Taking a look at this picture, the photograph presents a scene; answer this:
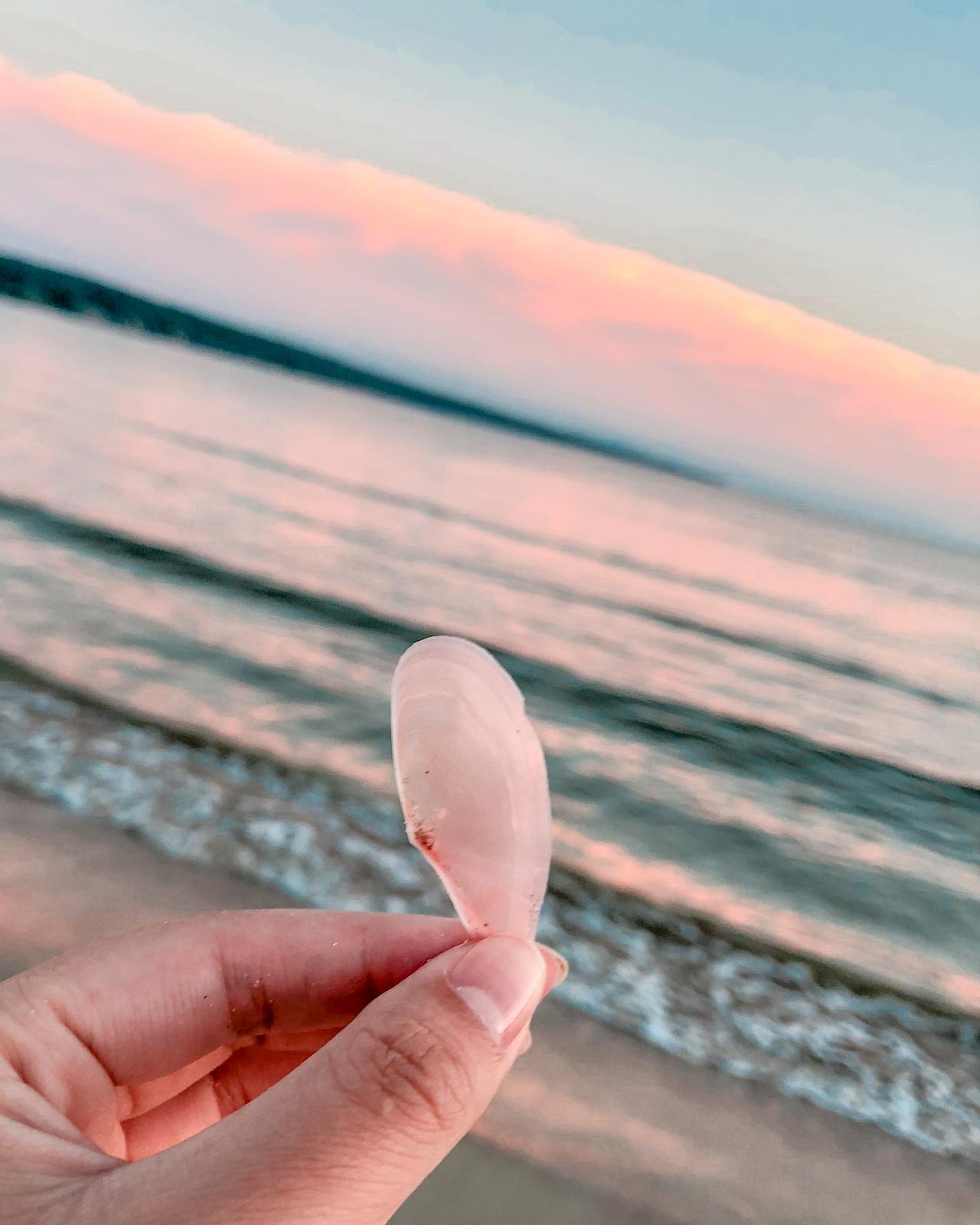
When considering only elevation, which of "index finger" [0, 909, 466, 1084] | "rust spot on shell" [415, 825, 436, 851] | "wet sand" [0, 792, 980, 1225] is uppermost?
"rust spot on shell" [415, 825, 436, 851]

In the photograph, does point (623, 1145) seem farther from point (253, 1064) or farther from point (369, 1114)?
point (369, 1114)

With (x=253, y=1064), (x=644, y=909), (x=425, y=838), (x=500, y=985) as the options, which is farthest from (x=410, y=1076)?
(x=644, y=909)

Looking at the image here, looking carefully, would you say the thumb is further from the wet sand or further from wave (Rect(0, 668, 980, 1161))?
wave (Rect(0, 668, 980, 1161))

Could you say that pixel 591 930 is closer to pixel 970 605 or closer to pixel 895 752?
pixel 895 752

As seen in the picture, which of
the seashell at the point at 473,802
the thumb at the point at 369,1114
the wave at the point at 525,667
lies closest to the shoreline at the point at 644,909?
the seashell at the point at 473,802

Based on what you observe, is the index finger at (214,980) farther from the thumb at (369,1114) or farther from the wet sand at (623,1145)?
the wet sand at (623,1145)

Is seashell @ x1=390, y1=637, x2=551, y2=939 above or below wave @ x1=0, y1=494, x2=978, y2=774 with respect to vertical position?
above

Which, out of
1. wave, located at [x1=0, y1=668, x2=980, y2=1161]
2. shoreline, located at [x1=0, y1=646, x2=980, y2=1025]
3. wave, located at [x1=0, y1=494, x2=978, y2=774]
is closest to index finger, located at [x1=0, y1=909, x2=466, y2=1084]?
wave, located at [x1=0, y1=668, x2=980, y2=1161]
